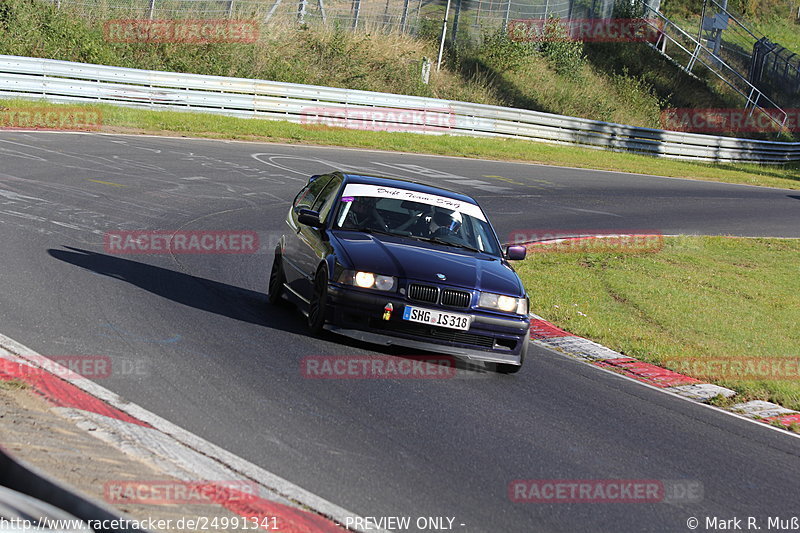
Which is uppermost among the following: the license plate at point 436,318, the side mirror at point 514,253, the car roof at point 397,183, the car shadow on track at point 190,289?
the car roof at point 397,183

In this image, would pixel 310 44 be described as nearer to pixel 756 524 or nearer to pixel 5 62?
pixel 5 62

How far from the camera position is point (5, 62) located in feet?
86.1

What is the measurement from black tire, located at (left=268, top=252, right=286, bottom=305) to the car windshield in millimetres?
992

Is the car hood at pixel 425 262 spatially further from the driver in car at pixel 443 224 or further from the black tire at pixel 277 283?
the black tire at pixel 277 283

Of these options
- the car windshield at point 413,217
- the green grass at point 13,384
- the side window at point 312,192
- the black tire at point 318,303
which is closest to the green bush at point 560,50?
the side window at point 312,192

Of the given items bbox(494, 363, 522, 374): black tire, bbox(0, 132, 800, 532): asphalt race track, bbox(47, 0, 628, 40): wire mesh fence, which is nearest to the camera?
bbox(0, 132, 800, 532): asphalt race track

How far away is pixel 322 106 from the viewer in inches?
1259

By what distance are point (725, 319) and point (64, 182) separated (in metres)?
10.6

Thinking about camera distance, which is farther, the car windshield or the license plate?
the car windshield

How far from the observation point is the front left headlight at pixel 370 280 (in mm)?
8484

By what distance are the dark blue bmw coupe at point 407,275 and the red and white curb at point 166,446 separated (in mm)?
2507

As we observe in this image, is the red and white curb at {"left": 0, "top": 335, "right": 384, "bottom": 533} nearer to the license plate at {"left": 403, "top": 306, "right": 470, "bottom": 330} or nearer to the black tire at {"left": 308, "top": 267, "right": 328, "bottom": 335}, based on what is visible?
the black tire at {"left": 308, "top": 267, "right": 328, "bottom": 335}

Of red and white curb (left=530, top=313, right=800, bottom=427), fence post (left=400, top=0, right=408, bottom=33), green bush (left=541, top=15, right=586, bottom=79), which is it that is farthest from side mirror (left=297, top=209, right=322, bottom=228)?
green bush (left=541, top=15, right=586, bottom=79)

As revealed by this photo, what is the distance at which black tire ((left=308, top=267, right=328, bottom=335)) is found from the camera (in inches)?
341
